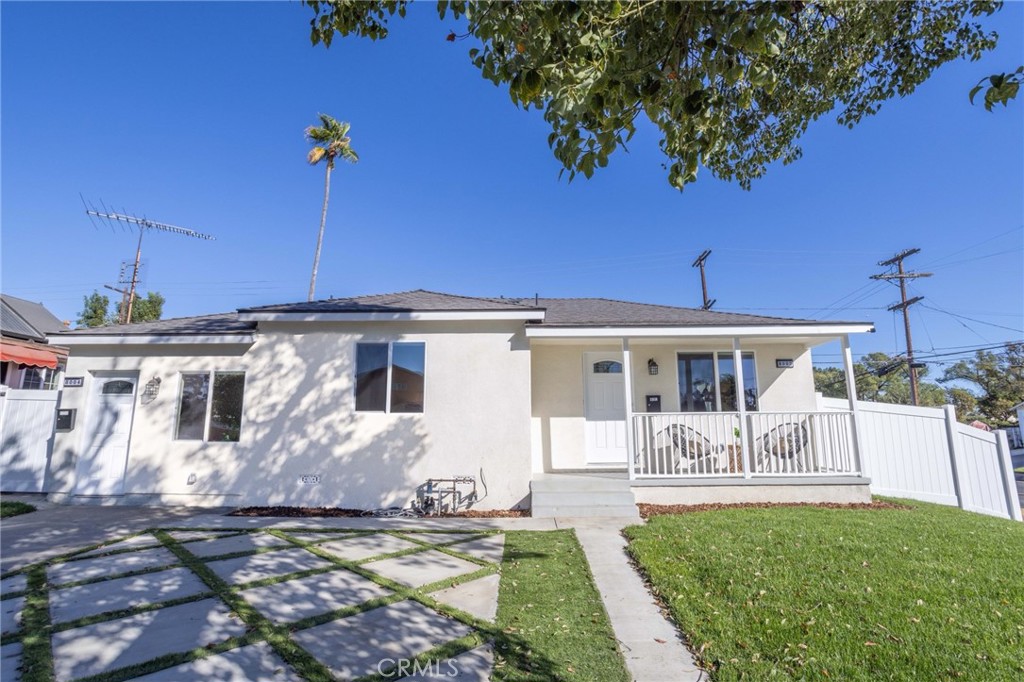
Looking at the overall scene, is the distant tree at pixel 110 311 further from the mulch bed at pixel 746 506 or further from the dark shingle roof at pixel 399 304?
the mulch bed at pixel 746 506

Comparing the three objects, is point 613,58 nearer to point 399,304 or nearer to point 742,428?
point 399,304

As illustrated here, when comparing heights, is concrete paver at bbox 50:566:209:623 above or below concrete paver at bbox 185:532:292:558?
below

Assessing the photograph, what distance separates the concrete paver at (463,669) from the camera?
2838 millimetres

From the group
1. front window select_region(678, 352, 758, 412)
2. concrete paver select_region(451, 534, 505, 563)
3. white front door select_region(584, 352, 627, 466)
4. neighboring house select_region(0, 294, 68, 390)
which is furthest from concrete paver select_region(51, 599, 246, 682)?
neighboring house select_region(0, 294, 68, 390)

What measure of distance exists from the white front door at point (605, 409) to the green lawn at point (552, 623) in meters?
4.10

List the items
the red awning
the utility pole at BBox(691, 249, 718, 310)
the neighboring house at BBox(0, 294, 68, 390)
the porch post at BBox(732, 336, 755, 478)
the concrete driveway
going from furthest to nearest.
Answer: the utility pole at BBox(691, 249, 718, 310) < the neighboring house at BBox(0, 294, 68, 390) < the red awning < the porch post at BBox(732, 336, 755, 478) < the concrete driveway

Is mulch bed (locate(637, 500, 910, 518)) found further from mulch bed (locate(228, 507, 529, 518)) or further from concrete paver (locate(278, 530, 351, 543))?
concrete paver (locate(278, 530, 351, 543))

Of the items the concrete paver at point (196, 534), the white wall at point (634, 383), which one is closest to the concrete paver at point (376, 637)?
the concrete paver at point (196, 534)

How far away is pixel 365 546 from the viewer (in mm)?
5684

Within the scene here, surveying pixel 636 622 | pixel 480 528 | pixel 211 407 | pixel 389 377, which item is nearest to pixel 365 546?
pixel 480 528

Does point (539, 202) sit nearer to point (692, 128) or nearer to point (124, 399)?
point (124, 399)

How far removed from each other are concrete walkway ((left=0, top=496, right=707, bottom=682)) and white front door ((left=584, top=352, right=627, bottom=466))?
2337 millimetres

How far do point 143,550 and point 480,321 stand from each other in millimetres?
5640

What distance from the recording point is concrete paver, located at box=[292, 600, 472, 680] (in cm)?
300
